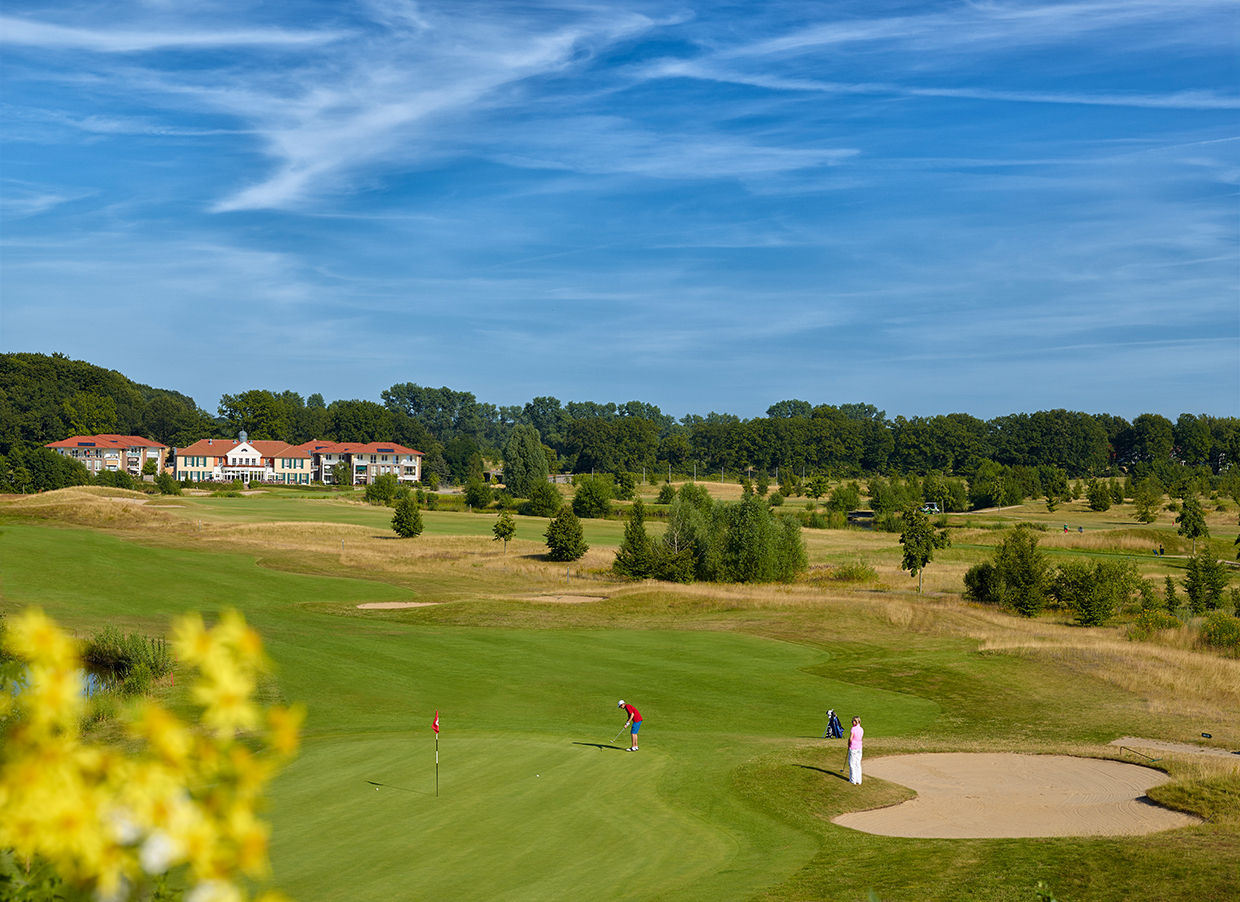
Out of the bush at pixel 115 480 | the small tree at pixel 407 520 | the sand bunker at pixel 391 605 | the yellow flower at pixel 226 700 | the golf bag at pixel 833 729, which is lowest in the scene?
the sand bunker at pixel 391 605

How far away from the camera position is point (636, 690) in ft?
110

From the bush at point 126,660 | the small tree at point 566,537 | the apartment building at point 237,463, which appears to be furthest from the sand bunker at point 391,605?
the apartment building at point 237,463

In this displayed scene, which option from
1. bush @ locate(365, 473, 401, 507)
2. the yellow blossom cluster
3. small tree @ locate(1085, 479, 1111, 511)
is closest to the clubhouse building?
bush @ locate(365, 473, 401, 507)

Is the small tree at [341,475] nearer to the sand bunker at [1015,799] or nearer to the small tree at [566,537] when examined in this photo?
the small tree at [566,537]

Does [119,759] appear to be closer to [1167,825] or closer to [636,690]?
[1167,825]

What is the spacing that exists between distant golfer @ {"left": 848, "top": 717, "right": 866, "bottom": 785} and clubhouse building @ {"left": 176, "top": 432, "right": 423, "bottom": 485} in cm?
14817

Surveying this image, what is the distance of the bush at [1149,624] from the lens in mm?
45469

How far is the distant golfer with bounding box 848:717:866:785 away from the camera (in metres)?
21.2

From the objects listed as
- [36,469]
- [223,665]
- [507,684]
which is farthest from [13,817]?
[36,469]

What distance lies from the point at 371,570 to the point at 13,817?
6729 cm

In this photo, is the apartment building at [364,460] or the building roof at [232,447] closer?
the building roof at [232,447]

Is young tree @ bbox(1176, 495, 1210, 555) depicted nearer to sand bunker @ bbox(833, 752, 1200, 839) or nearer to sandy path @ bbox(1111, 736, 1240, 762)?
sandy path @ bbox(1111, 736, 1240, 762)

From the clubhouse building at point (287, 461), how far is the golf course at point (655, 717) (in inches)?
4026

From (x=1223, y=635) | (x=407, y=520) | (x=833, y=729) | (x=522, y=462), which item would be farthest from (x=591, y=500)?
(x=833, y=729)
